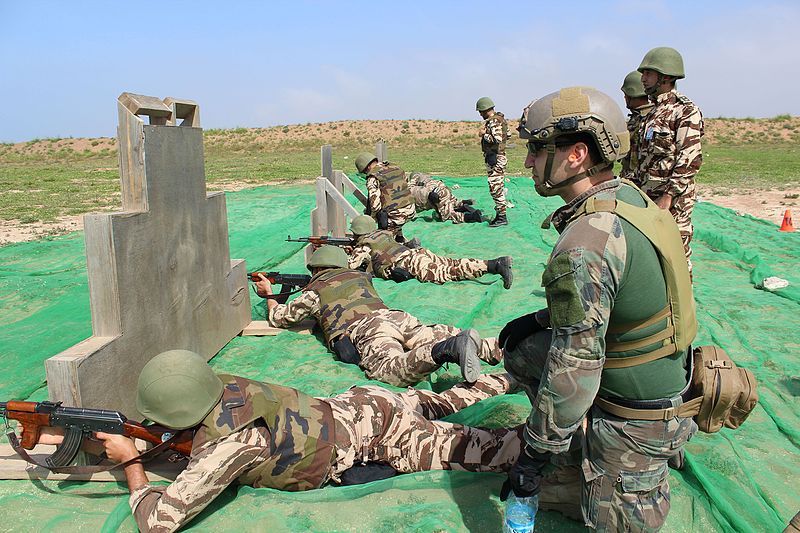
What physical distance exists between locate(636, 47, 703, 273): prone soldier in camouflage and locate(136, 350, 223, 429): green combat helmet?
4.08 m

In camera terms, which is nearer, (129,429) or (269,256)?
(129,429)

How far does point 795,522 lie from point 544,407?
0.88 meters

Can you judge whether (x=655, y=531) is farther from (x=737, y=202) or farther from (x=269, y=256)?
(x=737, y=202)

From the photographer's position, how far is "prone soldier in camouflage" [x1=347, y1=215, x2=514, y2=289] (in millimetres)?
7008

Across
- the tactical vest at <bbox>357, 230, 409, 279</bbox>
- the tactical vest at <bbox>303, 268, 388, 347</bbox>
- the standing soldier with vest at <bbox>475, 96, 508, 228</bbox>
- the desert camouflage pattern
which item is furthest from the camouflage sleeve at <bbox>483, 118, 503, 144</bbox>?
the tactical vest at <bbox>303, 268, 388, 347</bbox>

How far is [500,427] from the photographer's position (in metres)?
3.61

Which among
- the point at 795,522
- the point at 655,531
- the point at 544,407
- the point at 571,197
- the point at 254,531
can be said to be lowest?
the point at 254,531

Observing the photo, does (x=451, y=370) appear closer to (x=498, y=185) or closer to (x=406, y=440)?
(x=406, y=440)

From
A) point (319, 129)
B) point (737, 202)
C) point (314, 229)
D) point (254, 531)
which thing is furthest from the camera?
point (319, 129)

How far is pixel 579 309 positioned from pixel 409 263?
4937mm

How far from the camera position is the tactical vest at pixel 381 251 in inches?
284

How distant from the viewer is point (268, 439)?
2.99 m

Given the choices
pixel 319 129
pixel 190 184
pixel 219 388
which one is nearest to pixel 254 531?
pixel 219 388

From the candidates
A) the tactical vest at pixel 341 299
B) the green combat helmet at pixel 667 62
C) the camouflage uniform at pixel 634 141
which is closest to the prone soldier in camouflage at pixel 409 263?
the camouflage uniform at pixel 634 141
